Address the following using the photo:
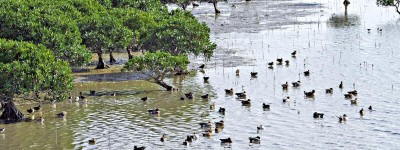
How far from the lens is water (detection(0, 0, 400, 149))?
64.9 metres

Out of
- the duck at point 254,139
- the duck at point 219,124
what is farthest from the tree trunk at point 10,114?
the duck at point 254,139

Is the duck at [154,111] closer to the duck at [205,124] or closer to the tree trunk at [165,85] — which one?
the duck at [205,124]

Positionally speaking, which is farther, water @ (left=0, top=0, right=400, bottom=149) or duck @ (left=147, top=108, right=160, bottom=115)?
duck @ (left=147, top=108, right=160, bottom=115)

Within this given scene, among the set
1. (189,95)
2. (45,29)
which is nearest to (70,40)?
(45,29)

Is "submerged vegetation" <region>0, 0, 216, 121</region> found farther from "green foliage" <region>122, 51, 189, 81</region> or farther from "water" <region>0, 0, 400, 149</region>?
"water" <region>0, 0, 400, 149</region>

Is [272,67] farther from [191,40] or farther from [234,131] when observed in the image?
[234,131]

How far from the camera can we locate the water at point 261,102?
213 feet

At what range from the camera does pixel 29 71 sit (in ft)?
228

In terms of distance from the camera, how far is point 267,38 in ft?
402

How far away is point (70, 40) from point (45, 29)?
295 centimetres

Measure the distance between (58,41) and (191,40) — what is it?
57.0 feet

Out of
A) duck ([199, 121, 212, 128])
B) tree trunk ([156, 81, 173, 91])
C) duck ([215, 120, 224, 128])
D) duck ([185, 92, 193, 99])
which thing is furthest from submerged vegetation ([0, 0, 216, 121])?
duck ([215, 120, 224, 128])

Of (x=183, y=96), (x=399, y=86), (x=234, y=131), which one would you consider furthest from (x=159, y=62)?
(x=399, y=86)

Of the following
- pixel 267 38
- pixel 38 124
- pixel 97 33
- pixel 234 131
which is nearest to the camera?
pixel 234 131
